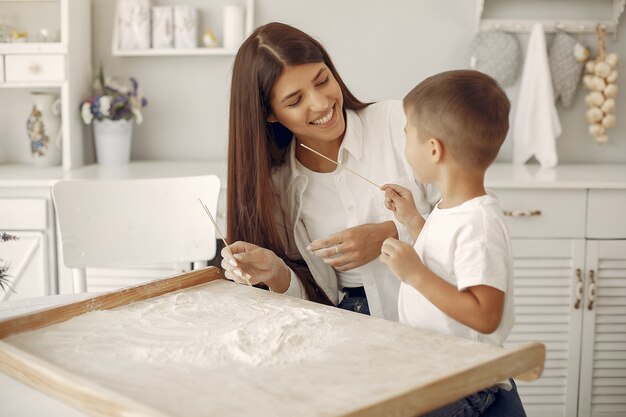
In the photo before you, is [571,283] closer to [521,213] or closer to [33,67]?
[521,213]

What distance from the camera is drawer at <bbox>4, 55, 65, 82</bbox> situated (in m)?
3.17

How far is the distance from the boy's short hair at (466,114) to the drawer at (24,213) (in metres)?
1.88

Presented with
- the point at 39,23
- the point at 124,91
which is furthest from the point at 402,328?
the point at 39,23

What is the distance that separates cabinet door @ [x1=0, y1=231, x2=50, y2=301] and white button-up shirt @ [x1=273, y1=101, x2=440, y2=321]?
1298 millimetres

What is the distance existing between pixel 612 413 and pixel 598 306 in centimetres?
42

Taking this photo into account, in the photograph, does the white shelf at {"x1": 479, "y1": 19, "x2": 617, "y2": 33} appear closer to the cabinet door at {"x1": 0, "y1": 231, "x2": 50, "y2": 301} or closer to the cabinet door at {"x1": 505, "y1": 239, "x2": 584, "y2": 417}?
the cabinet door at {"x1": 505, "y1": 239, "x2": 584, "y2": 417}

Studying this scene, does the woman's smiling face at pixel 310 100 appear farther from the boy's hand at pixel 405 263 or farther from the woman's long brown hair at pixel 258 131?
the boy's hand at pixel 405 263

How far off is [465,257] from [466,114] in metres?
0.24

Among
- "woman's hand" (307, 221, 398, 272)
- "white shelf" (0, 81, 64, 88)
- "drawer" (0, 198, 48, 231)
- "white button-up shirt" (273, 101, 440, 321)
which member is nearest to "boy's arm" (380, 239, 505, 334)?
"woman's hand" (307, 221, 398, 272)

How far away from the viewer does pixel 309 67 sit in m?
1.85

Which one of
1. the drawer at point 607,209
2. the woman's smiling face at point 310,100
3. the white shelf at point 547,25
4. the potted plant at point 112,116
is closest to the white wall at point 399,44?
the white shelf at point 547,25

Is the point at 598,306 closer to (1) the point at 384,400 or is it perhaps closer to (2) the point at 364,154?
(2) the point at 364,154

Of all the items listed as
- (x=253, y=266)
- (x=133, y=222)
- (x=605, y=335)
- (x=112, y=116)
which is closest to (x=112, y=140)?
(x=112, y=116)

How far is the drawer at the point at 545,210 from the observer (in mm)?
2852
